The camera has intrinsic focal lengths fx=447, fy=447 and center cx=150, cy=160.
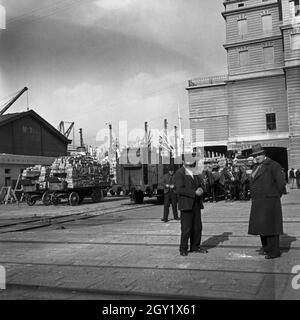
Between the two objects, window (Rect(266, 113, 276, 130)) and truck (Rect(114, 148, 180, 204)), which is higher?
window (Rect(266, 113, 276, 130))

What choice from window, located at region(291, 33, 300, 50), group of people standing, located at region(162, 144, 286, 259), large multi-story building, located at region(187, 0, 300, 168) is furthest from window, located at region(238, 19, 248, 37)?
group of people standing, located at region(162, 144, 286, 259)

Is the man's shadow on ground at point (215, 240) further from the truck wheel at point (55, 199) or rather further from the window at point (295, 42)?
the window at point (295, 42)

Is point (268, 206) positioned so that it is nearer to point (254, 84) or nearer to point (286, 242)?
point (286, 242)

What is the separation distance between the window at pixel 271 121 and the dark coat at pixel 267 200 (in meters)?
36.7

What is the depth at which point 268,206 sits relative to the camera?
735cm

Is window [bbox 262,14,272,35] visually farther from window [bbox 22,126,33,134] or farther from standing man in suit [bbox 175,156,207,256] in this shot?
standing man in suit [bbox 175,156,207,256]

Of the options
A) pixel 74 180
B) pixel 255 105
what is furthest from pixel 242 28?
pixel 74 180

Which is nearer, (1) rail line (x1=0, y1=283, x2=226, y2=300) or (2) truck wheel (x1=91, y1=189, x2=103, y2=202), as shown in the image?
(1) rail line (x1=0, y1=283, x2=226, y2=300)

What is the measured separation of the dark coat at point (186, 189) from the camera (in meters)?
7.88

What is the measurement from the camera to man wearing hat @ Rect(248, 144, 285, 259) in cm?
731

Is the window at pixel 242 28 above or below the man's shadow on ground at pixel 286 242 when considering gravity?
above

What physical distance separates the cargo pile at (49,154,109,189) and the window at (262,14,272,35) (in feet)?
84.8

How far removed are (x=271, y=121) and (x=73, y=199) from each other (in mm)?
25345

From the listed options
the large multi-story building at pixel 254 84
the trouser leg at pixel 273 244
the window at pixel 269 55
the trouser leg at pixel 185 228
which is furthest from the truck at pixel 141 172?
the window at pixel 269 55
